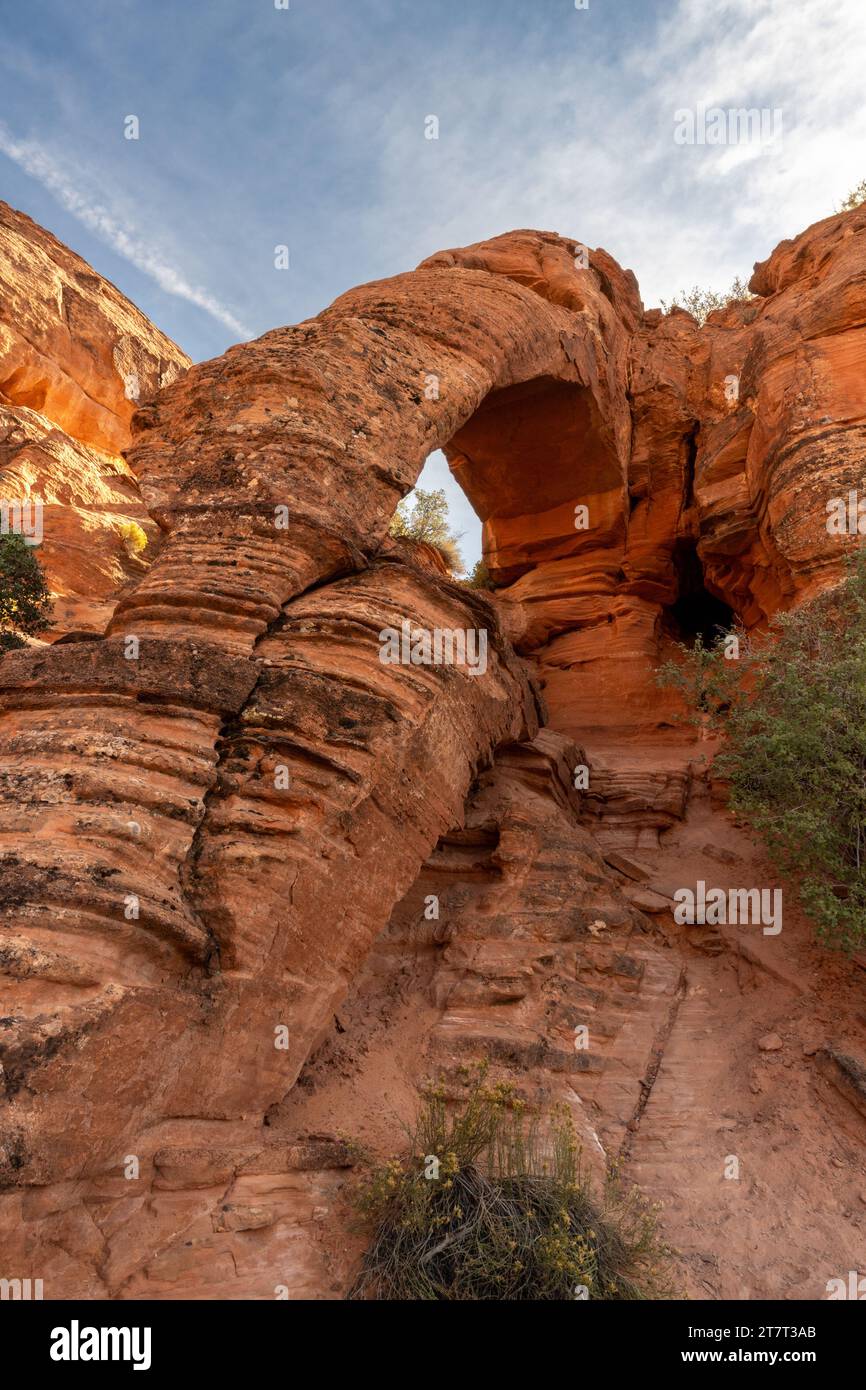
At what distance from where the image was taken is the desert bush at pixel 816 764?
23.8 feet

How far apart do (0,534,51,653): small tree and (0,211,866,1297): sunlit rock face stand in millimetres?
1562

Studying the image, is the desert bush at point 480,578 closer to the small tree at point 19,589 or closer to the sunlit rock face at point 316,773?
the sunlit rock face at point 316,773

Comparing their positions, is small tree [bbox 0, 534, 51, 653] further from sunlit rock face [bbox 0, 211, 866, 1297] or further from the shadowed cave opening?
the shadowed cave opening

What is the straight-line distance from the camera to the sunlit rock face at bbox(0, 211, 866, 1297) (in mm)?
4504

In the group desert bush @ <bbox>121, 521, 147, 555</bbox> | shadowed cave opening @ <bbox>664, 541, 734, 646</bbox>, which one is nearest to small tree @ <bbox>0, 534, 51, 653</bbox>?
desert bush @ <bbox>121, 521, 147, 555</bbox>

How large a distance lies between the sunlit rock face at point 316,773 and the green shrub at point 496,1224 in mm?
500

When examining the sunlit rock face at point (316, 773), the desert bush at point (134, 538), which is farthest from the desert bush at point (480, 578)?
the desert bush at point (134, 538)

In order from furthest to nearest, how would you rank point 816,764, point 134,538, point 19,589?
point 134,538
point 19,589
point 816,764

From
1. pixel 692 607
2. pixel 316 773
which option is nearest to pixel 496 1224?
pixel 316 773

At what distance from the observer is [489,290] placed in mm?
12906

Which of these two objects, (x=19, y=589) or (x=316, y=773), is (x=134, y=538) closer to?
(x=19, y=589)

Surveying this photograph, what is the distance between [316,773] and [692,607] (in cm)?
1539

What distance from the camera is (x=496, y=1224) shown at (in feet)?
15.2
